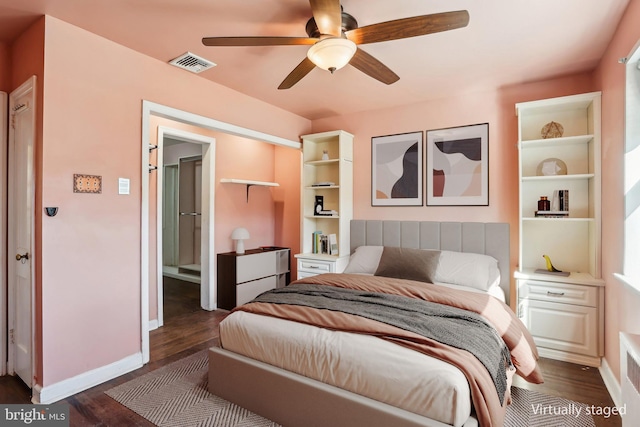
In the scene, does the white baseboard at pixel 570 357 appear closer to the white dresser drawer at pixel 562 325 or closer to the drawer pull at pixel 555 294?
the white dresser drawer at pixel 562 325

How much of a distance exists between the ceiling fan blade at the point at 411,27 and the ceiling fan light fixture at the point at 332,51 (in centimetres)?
9

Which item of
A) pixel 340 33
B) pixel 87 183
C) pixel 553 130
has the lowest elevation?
pixel 87 183

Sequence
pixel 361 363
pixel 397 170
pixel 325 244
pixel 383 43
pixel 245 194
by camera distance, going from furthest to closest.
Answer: pixel 245 194
pixel 325 244
pixel 397 170
pixel 383 43
pixel 361 363

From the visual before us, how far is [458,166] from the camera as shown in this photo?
3.58 metres

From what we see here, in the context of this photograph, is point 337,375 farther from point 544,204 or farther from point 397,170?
point 397,170

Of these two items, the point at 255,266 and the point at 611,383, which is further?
the point at 255,266

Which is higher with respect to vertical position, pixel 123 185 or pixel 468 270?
pixel 123 185

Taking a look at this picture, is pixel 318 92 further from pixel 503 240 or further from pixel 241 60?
pixel 503 240

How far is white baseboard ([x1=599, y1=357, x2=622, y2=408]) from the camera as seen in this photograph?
2.15 meters

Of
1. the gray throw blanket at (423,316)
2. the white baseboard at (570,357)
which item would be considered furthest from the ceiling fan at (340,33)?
the white baseboard at (570,357)

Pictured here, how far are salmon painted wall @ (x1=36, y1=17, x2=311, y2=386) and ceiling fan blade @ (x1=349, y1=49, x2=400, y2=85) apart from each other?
5.65 feet

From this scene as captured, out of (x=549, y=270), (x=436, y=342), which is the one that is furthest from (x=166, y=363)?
(x=549, y=270)

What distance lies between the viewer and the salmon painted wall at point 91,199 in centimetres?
222

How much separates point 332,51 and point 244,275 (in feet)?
10.1
